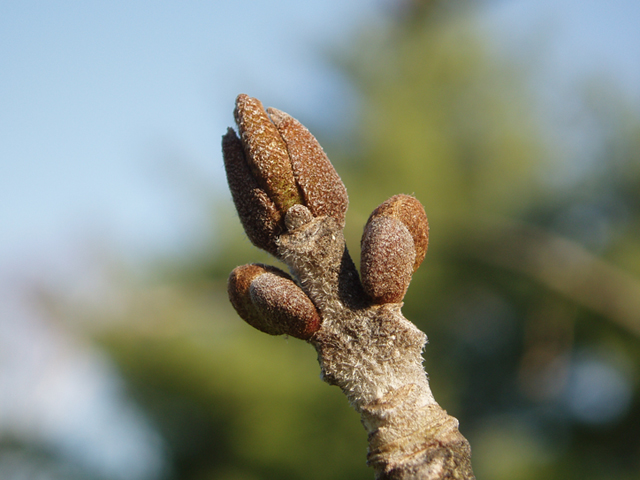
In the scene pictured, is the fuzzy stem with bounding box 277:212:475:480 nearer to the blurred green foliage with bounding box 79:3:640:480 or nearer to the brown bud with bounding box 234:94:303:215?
the brown bud with bounding box 234:94:303:215

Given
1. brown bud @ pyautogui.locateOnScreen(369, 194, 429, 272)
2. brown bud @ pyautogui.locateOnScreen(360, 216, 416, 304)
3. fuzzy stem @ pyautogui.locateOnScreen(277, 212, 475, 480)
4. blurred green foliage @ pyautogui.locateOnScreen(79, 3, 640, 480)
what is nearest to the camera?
fuzzy stem @ pyautogui.locateOnScreen(277, 212, 475, 480)

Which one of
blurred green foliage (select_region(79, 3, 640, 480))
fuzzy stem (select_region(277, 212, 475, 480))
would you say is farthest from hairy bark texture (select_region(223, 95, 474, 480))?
blurred green foliage (select_region(79, 3, 640, 480))

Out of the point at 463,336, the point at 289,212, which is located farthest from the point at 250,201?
the point at 463,336

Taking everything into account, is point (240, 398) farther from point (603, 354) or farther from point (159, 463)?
point (603, 354)

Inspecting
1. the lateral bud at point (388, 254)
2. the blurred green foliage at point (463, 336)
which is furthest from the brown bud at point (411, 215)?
the blurred green foliage at point (463, 336)

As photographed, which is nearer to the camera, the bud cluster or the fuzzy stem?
the fuzzy stem

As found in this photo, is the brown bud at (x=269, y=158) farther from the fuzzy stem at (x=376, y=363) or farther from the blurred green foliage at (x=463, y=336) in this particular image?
the blurred green foliage at (x=463, y=336)
